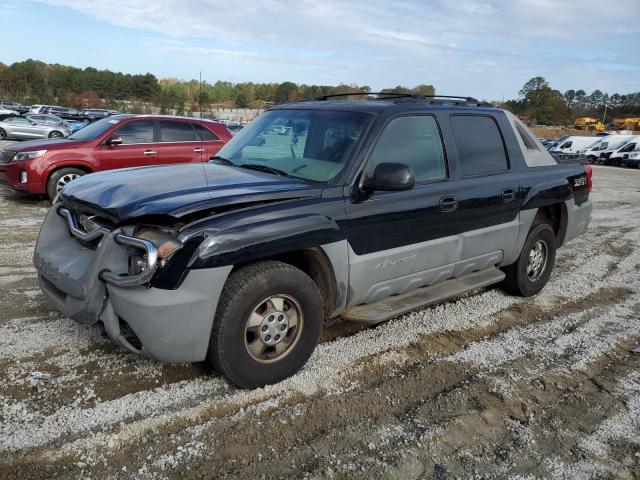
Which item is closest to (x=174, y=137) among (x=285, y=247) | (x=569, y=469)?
(x=285, y=247)

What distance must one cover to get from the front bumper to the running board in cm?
118

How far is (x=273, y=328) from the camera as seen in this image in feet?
11.0

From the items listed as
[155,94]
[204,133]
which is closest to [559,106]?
[155,94]

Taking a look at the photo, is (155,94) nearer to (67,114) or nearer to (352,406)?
(67,114)

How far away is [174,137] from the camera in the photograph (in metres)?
10.0

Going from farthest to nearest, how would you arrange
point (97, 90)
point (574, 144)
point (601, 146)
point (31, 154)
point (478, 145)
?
point (97, 90)
point (574, 144)
point (601, 146)
point (31, 154)
point (478, 145)

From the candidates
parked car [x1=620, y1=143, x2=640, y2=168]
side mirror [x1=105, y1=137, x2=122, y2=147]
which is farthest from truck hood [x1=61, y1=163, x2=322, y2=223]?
parked car [x1=620, y1=143, x2=640, y2=168]

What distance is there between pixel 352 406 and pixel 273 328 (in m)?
0.67

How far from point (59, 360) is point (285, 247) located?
1749 millimetres

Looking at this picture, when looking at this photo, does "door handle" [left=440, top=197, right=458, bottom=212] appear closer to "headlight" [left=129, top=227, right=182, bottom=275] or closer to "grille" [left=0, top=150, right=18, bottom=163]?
"headlight" [left=129, top=227, right=182, bottom=275]

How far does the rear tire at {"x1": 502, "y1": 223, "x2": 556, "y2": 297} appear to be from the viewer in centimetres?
533

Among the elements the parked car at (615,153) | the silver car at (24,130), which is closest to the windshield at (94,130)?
the silver car at (24,130)

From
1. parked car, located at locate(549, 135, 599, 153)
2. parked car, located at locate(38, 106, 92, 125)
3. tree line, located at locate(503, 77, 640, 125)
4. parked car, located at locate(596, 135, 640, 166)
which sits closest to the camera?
parked car, located at locate(596, 135, 640, 166)

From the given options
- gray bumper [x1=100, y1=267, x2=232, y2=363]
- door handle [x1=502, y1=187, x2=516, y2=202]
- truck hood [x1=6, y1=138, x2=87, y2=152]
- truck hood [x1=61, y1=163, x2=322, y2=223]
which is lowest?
gray bumper [x1=100, y1=267, x2=232, y2=363]
